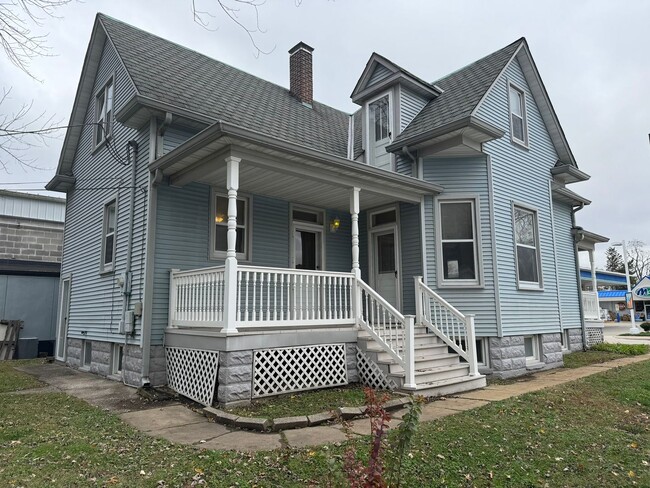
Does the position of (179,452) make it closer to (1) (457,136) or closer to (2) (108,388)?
(2) (108,388)

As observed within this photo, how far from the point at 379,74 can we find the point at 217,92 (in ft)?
12.8

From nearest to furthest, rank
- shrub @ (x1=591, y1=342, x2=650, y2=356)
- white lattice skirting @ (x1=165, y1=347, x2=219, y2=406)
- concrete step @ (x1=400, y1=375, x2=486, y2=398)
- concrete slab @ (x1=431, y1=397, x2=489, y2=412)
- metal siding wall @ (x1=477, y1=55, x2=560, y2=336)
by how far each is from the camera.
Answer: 1. concrete slab @ (x1=431, y1=397, x2=489, y2=412)
2. white lattice skirting @ (x1=165, y1=347, x2=219, y2=406)
3. concrete step @ (x1=400, y1=375, x2=486, y2=398)
4. metal siding wall @ (x1=477, y1=55, x2=560, y2=336)
5. shrub @ (x1=591, y1=342, x2=650, y2=356)

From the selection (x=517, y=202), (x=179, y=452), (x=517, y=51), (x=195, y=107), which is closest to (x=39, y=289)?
(x=195, y=107)

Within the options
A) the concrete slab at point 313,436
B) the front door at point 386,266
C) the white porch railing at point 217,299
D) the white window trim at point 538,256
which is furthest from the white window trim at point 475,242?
the concrete slab at point 313,436

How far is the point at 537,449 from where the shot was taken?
4.30 meters

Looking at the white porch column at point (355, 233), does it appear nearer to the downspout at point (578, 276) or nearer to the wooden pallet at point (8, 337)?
the downspout at point (578, 276)

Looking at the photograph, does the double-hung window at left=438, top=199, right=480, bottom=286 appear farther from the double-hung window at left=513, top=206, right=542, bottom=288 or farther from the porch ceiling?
the double-hung window at left=513, top=206, right=542, bottom=288

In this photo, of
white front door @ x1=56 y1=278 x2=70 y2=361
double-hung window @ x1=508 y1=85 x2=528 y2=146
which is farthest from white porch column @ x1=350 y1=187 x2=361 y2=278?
white front door @ x1=56 y1=278 x2=70 y2=361

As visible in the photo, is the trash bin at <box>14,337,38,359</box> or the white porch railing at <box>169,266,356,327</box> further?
the trash bin at <box>14,337,38,359</box>

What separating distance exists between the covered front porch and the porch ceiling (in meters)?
0.02

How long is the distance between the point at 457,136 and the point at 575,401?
5078 millimetres

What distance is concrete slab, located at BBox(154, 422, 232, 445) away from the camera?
15.3 feet

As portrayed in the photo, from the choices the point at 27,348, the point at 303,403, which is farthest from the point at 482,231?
the point at 27,348

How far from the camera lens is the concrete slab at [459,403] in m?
5.96
